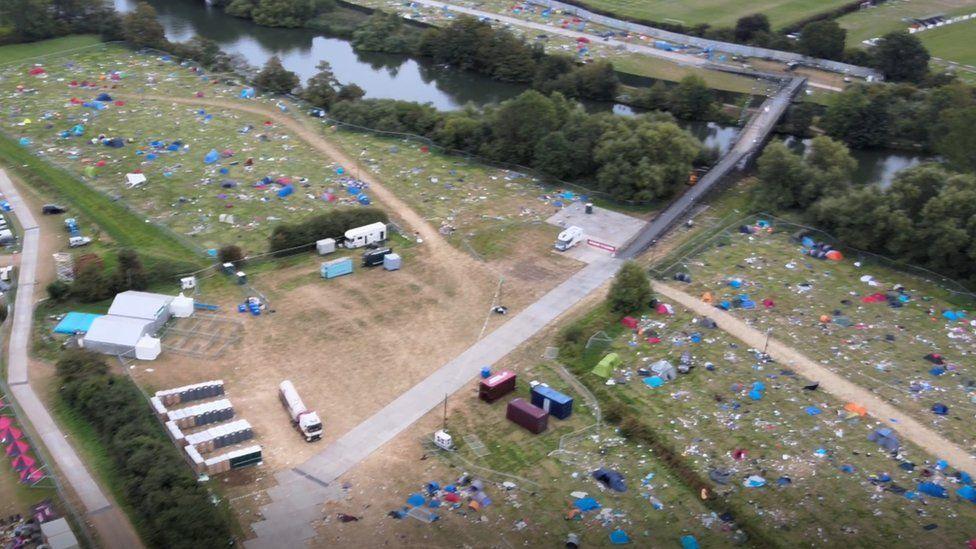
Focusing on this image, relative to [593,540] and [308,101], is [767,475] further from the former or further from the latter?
[308,101]

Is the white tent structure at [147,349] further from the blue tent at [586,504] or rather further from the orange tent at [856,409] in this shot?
the orange tent at [856,409]

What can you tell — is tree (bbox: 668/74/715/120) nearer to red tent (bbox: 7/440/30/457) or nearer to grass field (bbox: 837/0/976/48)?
grass field (bbox: 837/0/976/48)

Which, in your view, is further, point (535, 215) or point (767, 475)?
point (535, 215)

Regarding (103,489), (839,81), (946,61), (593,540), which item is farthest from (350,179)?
(946,61)

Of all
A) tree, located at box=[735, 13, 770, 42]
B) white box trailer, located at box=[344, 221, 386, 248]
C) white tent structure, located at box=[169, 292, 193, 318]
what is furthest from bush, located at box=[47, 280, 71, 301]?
tree, located at box=[735, 13, 770, 42]

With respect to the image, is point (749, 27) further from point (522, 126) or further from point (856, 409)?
point (856, 409)
